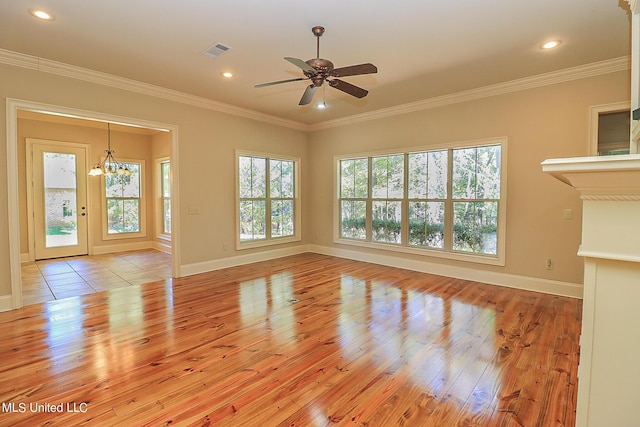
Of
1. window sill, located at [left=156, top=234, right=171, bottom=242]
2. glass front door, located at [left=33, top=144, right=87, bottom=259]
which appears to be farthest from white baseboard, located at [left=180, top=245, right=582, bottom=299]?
glass front door, located at [left=33, top=144, right=87, bottom=259]

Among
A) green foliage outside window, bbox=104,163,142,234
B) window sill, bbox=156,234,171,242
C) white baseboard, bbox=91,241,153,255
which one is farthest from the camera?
window sill, bbox=156,234,171,242

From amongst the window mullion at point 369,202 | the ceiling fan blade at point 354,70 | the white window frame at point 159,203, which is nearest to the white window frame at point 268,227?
the window mullion at point 369,202

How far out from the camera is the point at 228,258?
556 centimetres

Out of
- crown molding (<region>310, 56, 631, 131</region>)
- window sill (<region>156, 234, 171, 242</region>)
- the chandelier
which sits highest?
crown molding (<region>310, 56, 631, 131</region>)

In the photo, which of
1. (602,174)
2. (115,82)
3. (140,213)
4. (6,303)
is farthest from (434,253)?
(140,213)

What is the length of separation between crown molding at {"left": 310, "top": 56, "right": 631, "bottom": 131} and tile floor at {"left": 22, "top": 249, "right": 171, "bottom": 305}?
475cm

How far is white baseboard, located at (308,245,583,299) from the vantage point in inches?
156

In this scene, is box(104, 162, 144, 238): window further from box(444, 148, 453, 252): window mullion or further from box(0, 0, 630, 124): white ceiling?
box(444, 148, 453, 252): window mullion

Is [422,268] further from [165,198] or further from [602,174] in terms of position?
[165,198]

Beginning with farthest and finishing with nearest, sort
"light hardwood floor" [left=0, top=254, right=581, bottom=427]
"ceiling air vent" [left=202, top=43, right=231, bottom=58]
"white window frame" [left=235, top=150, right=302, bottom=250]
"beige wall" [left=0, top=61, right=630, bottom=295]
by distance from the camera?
1. "white window frame" [left=235, top=150, right=302, bottom=250]
2. "beige wall" [left=0, top=61, right=630, bottom=295]
3. "ceiling air vent" [left=202, top=43, right=231, bottom=58]
4. "light hardwood floor" [left=0, top=254, right=581, bottom=427]

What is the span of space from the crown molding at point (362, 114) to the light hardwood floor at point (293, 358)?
2773 mm

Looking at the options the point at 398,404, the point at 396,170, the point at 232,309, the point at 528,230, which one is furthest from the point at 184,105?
the point at 528,230

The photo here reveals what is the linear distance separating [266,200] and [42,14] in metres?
4.12

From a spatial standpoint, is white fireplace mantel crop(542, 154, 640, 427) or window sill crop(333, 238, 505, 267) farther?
window sill crop(333, 238, 505, 267)
